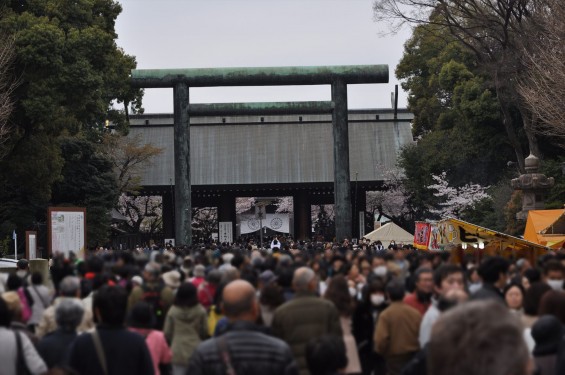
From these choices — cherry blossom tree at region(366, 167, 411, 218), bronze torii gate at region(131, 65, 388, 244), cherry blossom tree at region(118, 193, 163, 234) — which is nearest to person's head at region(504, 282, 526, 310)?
bronze torii gate at region(131, 65, 388, 244)

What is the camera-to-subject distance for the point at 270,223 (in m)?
59.1

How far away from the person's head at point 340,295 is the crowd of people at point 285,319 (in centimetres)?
1

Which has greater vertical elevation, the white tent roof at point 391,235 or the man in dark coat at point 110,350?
the white tent roof at point 391,235

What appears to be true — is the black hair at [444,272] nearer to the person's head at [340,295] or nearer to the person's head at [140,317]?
the person's head at [340,295]

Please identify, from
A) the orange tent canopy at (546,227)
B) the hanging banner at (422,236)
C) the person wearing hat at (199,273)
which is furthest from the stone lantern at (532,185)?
the person wearing hat at (199,273)

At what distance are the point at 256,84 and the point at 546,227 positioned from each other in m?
10.4

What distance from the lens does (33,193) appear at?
1468 inches

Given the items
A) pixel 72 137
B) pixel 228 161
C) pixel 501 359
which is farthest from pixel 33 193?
pixel 501 359

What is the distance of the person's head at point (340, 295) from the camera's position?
9234 millimetres

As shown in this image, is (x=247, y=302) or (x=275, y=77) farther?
(x=275, y=77)

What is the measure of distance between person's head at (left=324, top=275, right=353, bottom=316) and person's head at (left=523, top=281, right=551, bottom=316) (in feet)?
5.50

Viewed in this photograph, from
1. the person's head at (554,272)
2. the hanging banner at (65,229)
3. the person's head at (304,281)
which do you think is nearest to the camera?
the person's head at (304,281)

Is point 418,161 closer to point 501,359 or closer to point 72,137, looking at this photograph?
point 72,137

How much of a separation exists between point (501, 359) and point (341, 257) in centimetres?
1057
